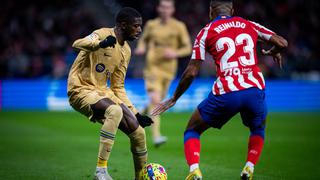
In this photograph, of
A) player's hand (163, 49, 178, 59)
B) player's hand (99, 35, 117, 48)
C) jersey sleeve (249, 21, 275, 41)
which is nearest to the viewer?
jersey sleeve (249, 21, 275, 41)

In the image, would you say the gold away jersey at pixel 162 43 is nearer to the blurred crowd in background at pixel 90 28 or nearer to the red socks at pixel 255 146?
the red socks at pixel 255 146

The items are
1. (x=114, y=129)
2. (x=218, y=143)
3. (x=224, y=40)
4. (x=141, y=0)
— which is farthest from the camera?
(x=141, y=0)

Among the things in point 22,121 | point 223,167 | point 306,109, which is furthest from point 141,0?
point 223,167

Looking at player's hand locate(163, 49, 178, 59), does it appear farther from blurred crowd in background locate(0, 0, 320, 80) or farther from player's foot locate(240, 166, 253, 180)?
blurred crowd in background locate(0, 0, 320, 80)

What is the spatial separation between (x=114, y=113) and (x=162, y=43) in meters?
5.85

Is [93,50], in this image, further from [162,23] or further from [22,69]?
[22,69]

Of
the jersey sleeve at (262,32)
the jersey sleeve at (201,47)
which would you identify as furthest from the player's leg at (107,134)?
the jersey sleeve at (262,32)

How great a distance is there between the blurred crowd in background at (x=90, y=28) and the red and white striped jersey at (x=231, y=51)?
1506 centimetres

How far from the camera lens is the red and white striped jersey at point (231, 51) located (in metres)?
6.84

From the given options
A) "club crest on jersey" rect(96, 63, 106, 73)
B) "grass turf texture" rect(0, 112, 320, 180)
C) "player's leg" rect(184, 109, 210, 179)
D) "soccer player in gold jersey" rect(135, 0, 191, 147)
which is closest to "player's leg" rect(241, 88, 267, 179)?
"player's leg" rect(184, 109, 210, 179)

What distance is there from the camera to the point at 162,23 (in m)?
13.0

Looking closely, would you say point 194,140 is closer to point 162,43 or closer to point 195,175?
point 195,175

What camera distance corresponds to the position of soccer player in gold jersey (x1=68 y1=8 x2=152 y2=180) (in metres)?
7.39

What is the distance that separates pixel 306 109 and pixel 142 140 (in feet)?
50.5
